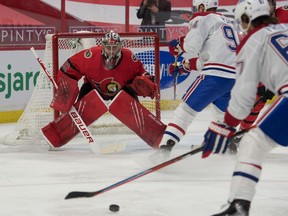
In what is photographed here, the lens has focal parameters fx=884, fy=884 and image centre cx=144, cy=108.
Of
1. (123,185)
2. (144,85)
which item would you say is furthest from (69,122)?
(123,185)

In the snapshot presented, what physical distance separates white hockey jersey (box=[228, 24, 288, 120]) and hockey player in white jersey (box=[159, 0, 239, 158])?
65.6 inches

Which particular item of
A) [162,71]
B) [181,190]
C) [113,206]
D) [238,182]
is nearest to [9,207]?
[113,206]

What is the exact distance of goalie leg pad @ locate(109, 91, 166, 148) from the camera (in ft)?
17.0

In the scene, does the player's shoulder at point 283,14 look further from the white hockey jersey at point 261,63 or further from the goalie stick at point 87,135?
the white hockey jersey at point 261,63

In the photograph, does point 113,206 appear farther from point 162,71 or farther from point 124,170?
point 162,71

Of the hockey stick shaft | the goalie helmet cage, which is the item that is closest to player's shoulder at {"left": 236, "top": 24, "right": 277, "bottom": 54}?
the hockey stick shaft

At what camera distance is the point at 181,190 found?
417cm

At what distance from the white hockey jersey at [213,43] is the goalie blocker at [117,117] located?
0.53 meters

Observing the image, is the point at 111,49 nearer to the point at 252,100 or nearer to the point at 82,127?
the point at 82,127

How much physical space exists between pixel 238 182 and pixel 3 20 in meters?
3.83

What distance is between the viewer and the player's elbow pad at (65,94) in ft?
17.2

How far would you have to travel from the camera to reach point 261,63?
3.10 meters

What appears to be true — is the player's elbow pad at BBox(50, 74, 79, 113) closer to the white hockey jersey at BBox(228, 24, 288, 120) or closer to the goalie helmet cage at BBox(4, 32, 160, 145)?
the goalie helmet cage at BBox(4, 32, 160, 145)

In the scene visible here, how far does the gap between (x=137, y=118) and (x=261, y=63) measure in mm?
2199
